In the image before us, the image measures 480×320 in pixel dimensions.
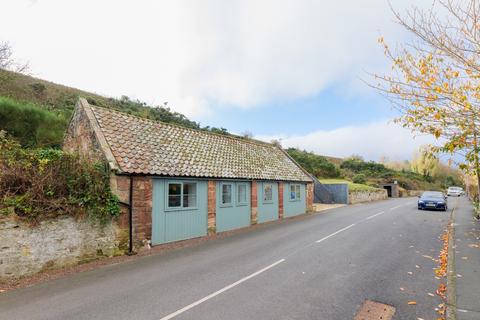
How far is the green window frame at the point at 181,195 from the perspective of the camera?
1205cm

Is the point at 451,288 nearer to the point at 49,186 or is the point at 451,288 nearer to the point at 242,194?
the point at 49,186

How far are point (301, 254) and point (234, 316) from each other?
4828 mm

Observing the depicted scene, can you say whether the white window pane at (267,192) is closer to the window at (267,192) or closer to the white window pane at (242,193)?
the window at (267,192)

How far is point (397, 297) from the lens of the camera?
581 cm

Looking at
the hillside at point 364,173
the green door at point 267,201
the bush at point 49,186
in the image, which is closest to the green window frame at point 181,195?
the bush at point 49,186

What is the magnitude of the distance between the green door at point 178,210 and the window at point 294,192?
970 centimetres

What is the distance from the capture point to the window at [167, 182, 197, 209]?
12.2 metres

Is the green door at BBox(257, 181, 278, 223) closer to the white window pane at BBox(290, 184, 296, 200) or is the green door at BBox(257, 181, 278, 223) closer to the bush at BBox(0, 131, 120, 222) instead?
the white window pane at BBox(290, 184, 296, 200)

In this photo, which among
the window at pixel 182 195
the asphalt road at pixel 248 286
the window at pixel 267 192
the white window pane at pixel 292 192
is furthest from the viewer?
the white window pane at pixel 292 192

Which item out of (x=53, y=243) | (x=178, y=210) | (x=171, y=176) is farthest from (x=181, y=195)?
(x=53, y=243)

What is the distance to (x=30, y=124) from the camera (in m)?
14.0

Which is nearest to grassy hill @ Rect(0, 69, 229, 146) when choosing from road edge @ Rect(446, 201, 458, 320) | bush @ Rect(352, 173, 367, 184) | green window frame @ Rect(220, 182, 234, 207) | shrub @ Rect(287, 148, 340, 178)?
green window frame @ Rect(220, 182, 234, 207)

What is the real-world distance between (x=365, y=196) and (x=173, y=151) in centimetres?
3111

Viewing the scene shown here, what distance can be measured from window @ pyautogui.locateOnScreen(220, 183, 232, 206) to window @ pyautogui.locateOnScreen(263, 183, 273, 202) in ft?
11.6
